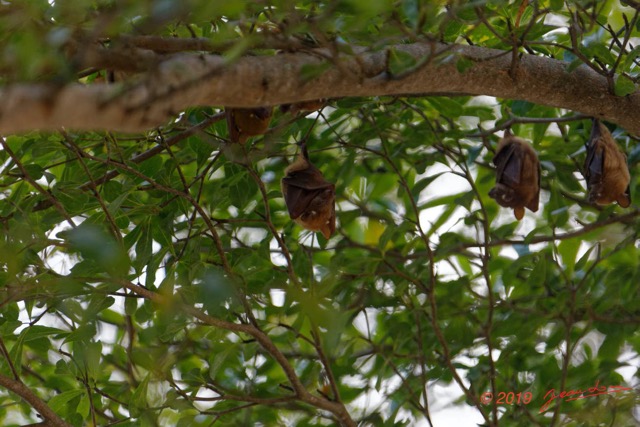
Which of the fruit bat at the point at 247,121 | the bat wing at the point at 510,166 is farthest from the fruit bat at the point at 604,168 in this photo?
the fruit bat at the point at 247,121

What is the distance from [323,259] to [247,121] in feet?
3.01

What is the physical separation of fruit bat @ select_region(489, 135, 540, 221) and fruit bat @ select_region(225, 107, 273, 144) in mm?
388

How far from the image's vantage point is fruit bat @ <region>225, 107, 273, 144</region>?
1214mm

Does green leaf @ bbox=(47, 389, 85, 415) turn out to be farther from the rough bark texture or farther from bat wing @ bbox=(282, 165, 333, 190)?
the rough bark texture

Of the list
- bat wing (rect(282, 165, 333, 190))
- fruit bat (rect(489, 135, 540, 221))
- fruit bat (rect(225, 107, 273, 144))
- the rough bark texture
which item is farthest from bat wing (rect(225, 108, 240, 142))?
fruit bat (rect(489, 135, 540, 221))

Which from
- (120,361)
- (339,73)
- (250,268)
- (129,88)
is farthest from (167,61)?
(120,361)

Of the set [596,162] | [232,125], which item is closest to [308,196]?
[232,125]

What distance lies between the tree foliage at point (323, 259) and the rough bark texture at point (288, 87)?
0.02m

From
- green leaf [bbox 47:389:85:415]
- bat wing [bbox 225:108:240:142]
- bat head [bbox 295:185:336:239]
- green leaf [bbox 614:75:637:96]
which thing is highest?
bat wing [bbox 225:108:240:142]

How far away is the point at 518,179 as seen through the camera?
1347 mm

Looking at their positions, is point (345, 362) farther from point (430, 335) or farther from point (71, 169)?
point (71, 169)

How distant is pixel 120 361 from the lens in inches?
79.4

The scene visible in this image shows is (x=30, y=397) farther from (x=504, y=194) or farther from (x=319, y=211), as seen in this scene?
(x=504, y=194)

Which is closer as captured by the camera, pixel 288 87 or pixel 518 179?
pixel 288 87
